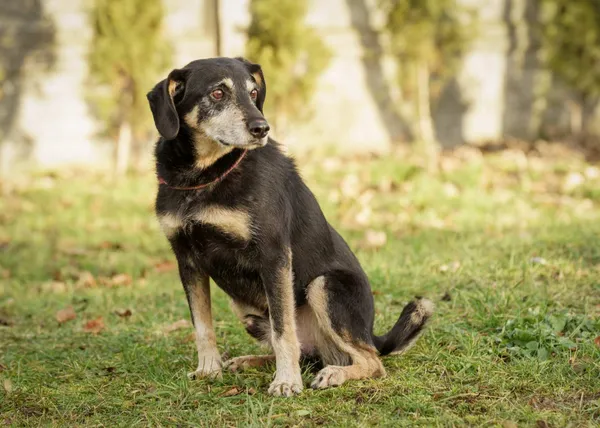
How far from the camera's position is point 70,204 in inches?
367

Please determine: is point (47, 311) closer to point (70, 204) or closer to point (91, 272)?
point (91, 272)

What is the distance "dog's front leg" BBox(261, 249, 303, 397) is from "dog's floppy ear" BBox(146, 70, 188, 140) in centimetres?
80

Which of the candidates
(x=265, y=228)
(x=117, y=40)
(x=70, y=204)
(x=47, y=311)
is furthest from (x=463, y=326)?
(x=117, y=40)

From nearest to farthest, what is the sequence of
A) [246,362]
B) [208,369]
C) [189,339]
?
[208,369]
[246,362]
[189,339]

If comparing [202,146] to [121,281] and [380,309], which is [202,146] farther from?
[121,281]

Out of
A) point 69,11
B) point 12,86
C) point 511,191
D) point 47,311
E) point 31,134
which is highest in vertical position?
point 69,11

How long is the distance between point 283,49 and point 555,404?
8146 mm

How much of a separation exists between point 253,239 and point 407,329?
949 millimetres

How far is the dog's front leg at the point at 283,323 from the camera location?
136 inches

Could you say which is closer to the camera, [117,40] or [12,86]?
[117,40]

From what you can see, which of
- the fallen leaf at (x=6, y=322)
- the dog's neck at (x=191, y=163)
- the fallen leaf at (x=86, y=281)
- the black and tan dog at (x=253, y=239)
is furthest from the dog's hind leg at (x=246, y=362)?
the fallen leaf at (x=86, y=281)

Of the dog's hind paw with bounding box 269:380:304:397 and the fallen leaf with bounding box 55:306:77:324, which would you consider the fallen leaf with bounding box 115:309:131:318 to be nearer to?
the fallen leaf with bounding box 55:306:77:324

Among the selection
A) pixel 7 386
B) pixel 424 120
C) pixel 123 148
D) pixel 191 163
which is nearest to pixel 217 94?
pixel 191 163

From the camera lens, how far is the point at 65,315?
5086 millimetres
